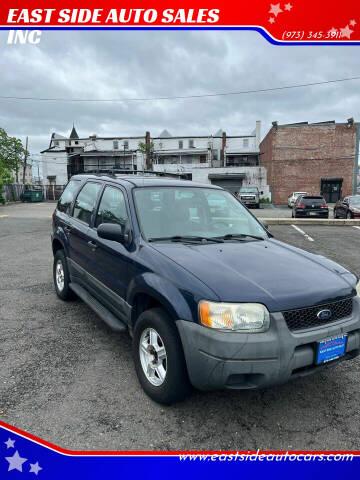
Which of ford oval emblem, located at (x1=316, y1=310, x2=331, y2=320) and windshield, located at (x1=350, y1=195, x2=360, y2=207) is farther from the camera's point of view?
windshield, located at (x1=350, y1=195, x2=360, y2=207)

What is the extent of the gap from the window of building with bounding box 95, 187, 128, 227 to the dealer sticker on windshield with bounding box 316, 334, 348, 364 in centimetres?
203

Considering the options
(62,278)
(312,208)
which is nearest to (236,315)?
(62,278)

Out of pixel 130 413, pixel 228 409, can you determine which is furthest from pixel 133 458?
pixel 228 409

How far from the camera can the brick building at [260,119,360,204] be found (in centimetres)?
3884

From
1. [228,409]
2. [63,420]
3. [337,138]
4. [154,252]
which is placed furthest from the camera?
[337,138]

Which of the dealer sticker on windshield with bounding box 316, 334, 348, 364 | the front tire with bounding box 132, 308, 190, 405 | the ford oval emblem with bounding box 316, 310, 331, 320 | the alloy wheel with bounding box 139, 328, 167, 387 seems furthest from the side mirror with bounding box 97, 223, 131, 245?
the dealer sticker on windshield with bounding box 316, 334, 348, 364

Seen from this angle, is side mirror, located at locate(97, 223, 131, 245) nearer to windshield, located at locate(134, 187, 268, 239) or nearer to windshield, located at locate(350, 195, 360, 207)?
windshield, located at locate(134, 187, 268, 239)

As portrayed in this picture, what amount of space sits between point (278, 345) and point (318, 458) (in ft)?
2.53

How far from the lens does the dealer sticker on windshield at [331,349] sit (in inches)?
93.1

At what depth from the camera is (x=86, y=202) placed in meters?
4.31

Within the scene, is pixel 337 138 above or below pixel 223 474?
above

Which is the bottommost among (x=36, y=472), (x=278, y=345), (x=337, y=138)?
(x=36, y=472)

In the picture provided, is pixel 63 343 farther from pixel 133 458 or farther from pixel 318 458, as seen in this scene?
pixel 318 458

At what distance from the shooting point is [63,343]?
366cm
